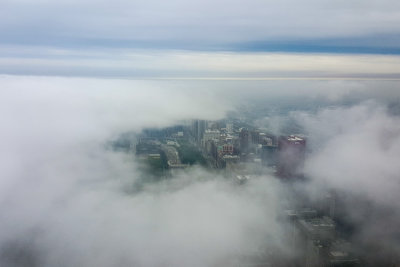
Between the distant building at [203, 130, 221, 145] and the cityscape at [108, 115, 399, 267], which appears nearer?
the cityscape at [108, 115, 399, 267]

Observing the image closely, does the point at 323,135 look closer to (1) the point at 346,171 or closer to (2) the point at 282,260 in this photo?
(1) the point at 346,171

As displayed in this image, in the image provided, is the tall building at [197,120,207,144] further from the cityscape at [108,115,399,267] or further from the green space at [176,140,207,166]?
the green space at [176,140,207,166]

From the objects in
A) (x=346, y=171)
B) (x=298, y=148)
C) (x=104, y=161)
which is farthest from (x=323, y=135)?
(x=104, y=161)

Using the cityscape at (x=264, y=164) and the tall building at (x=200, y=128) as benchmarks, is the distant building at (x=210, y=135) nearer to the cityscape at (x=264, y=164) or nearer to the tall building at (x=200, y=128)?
the cityscape at (x=264, y=164)

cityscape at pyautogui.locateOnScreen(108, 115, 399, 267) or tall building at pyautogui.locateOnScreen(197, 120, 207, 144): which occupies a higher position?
tall building at pyautogui.locateOnScreen(197, 120, 207, 144)

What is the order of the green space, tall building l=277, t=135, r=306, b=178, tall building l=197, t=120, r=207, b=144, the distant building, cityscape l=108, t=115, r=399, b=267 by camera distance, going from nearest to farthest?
1. cityscape l=108, t=115, r=399, b=267
2. tall building l=277, t=135, r=306, b=178
3. the green space
4. the distant building
5. tall building l=197, t=120, r=207, b=144

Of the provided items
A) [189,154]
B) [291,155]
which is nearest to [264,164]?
[291,155]

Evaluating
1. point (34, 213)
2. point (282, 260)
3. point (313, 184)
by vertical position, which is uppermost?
point (313, 184)

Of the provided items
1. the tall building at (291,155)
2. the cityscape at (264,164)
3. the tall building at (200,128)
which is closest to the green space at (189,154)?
the cityscape at (264,164)

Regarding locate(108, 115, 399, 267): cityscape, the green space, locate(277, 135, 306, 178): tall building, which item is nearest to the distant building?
locate(108, 115, 399, 267): cityscape
